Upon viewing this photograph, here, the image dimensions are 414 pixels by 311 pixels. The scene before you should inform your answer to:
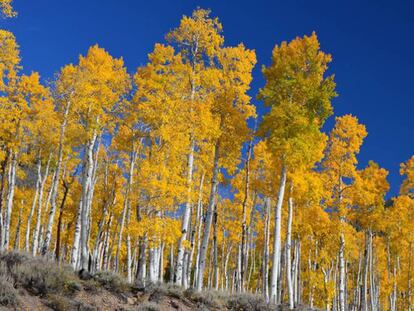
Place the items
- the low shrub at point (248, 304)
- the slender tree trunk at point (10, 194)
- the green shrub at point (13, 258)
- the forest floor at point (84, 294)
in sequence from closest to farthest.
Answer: the forest floor at point (84, 294) → the green shrub at point (13, 258) → the low shrub at point (248, 304) → the slender tree trunk at point (10, 194)

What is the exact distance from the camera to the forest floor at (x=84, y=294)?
464 inches

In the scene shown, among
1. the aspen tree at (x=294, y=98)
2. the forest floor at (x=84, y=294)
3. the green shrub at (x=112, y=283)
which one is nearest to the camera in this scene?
the forest floor at (x=84, y=294)

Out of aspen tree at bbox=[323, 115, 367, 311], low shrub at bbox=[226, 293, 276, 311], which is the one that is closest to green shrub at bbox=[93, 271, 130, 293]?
low shrub at bbox=[226, 293, 276, 311]

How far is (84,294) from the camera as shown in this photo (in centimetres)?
1327

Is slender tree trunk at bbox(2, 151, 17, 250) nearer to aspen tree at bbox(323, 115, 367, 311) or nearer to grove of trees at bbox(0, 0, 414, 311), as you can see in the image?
grove of trees at bbox(0, 0, 414, 311)

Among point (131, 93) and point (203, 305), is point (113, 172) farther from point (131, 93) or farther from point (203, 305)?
point (203, 305)

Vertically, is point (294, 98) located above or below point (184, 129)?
above

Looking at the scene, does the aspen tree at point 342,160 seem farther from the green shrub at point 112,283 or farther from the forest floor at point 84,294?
the green shrub at point 112,283

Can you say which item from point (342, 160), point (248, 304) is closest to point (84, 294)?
point (248, 304)

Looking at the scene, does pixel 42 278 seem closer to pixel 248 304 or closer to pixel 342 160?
pixel 248 304

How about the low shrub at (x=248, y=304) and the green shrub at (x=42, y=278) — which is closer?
the green shrub at (x=42, y=278)

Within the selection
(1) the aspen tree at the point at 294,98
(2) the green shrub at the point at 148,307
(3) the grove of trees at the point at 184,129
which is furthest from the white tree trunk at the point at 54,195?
(1) the aspen tree at the point at 294,98

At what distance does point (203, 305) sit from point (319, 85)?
10.1 metres

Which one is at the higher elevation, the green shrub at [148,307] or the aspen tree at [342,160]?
the aspen tree at [342,160]
